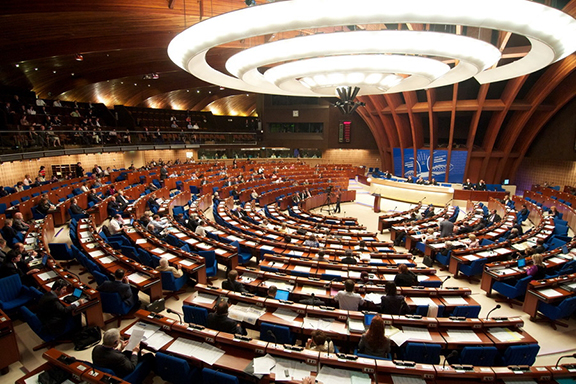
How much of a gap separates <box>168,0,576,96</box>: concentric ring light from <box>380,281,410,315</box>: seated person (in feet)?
16.6

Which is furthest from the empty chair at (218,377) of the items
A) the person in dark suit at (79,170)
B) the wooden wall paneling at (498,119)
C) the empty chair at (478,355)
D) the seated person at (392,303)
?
the wooden wall paneling at (498,119)

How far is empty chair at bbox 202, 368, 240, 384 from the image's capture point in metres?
3.58

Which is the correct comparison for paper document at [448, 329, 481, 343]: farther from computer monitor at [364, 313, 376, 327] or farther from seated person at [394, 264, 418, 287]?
seated person at [394, 264, 418, 287]

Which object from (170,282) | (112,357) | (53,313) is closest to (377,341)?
(112,357)

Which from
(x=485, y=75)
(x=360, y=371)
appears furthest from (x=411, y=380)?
(x=485, y=75)

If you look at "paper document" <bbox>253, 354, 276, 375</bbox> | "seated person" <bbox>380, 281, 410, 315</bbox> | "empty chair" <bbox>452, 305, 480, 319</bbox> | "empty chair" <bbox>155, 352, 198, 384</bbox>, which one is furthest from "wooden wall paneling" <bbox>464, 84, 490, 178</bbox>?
"empty chair" <bbox>155, 352, 198, 384</bbox>

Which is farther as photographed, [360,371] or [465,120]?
[465,120]

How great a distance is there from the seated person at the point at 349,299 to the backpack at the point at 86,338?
181 inches

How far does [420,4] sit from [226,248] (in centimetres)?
741

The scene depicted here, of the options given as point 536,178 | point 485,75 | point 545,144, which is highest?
point 485,75

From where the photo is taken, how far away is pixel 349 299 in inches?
220

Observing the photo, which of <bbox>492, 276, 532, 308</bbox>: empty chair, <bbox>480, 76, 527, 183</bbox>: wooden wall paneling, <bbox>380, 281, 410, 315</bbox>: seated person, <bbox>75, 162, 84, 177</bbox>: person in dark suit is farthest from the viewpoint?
<bbox>75, 162, 84, 177</bbox>: person in dark suit

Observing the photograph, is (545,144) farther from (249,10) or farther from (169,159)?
(169,159)

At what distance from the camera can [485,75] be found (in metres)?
10.7
